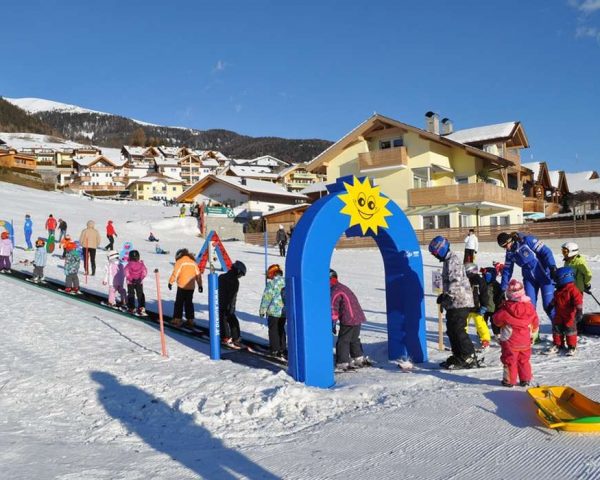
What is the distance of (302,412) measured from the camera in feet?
19.3

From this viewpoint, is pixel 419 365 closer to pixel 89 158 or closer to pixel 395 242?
pixel 395 242

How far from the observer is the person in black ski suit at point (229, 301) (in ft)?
31.8

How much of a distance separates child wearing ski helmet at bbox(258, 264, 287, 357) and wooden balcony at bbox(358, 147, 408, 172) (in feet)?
99.1

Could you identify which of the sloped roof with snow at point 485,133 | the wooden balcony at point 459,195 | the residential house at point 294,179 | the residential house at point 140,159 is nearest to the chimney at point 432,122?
the sloped roof with snow at point 485,133

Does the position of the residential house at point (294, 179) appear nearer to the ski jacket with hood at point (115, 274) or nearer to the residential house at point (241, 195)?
the residential house at point (241, 195)

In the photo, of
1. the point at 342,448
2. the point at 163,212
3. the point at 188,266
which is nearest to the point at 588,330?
the point at 342,448

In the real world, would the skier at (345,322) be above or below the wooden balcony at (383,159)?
below

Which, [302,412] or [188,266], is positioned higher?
[188,266]

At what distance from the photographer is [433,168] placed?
38938mm

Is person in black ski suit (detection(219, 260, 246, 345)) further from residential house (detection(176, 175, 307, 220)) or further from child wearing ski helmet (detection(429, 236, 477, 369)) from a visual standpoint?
residential house (detection(176, 175, 307, 220))

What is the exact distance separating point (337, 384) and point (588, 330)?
4.73m

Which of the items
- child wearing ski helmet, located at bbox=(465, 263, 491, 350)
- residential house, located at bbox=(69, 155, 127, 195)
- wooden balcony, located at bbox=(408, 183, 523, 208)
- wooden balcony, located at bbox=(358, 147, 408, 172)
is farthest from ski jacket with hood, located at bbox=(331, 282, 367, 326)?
residential house, located at bbox=(69, 155, 127, 195)

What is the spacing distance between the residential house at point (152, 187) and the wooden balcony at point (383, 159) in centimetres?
6479

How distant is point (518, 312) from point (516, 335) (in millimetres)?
277
